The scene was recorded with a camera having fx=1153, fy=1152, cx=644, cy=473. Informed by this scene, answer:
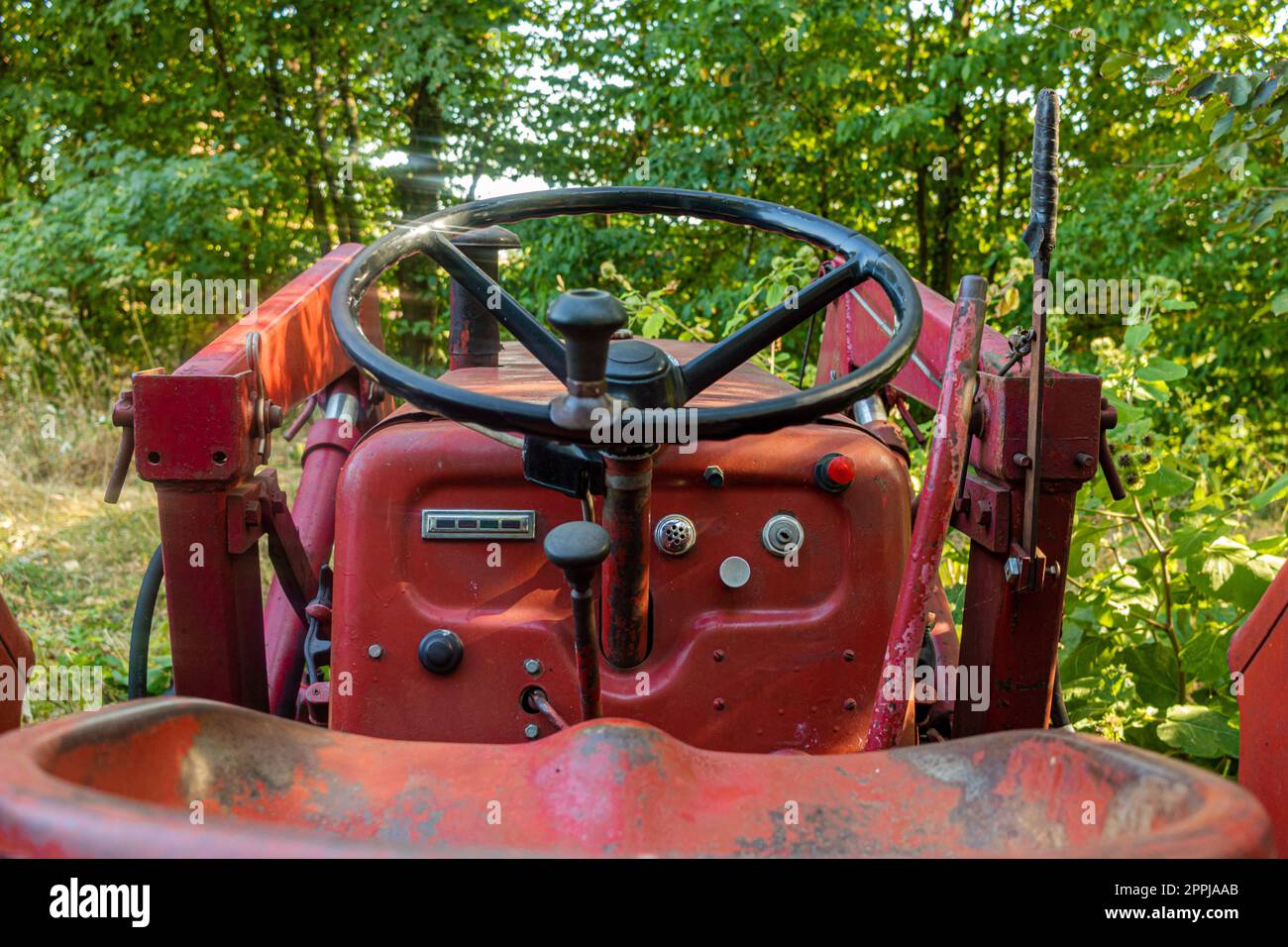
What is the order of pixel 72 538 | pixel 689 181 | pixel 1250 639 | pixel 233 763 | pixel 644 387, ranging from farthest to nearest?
pixel 689 181, pixel 72 538, pixel 1250 639, pixel 644 387, pixel 233 763

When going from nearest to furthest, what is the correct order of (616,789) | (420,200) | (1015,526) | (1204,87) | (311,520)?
(616,789)
(1015,526)
(311,520)
(1204,87)
(420,200)

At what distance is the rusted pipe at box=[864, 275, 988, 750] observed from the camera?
4.53ft

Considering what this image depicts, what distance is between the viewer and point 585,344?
3.83ft

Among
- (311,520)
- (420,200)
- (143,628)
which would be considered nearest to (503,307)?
(143,628)

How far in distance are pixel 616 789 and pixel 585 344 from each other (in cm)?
44

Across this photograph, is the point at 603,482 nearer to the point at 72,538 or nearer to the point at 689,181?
the point at 72,538

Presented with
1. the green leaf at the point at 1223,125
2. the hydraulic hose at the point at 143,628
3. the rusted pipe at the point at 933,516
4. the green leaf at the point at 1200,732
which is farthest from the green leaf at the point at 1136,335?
the hydraulic hose at the point at 143,628

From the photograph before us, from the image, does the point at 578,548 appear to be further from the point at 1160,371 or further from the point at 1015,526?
the point at 1160,371

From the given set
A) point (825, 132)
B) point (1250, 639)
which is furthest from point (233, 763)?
point (825, 132)

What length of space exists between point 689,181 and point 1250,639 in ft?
18.4

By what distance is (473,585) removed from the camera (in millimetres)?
1645

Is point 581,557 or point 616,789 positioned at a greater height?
point 581,557

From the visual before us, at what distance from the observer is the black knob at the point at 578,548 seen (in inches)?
45.5

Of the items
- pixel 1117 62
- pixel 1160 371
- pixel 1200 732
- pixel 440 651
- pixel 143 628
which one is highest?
→ pixel 1117 62
